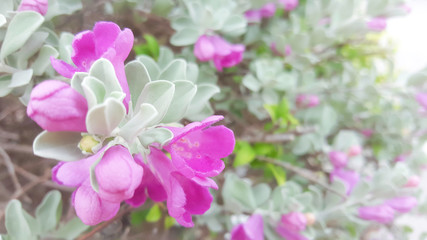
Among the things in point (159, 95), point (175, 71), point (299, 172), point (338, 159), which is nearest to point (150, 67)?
point (175, 71)

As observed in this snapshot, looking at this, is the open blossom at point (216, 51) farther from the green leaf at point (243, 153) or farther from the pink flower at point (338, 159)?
the pink flower at point (338, 159)

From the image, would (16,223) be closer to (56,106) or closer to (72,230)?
(72,230)

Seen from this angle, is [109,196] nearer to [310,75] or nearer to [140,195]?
[140,195]

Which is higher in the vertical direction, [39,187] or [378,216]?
[378,216]

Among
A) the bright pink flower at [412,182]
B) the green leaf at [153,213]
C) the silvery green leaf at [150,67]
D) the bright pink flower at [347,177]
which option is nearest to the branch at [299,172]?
the bright pink flower at [347,177]

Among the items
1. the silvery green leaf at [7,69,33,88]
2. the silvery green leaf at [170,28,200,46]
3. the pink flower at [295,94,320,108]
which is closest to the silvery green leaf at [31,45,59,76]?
the silvery green leaf at [7,69,33,88]

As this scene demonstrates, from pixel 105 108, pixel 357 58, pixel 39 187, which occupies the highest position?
pixel 105 108

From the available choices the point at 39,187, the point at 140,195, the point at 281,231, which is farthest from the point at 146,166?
the point at 39,187
